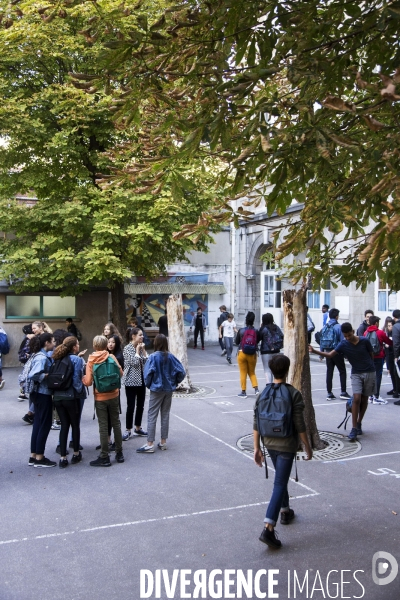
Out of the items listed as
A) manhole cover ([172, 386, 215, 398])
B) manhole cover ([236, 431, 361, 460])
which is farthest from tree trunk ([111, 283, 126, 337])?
manhole cover ([236, 431, 361, 460])

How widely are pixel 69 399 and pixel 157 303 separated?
1874 cm

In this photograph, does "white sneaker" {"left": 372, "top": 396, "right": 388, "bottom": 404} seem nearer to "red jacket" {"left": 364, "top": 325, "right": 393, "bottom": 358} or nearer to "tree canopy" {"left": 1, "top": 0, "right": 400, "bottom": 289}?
"red jacket" {"left": 364, "top": 325, "right": 393, "bottom": 358}

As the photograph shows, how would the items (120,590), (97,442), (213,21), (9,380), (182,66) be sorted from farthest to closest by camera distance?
(9,380) < (97,442) < (182,66) < (213,21) < (120,590)

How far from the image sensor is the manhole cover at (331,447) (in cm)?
844

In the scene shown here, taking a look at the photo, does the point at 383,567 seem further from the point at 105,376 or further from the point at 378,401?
the point at 378,401

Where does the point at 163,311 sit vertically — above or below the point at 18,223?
below

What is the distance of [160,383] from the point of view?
8719mm

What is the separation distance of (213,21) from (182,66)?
541 mm

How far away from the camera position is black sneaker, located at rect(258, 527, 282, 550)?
5.33m

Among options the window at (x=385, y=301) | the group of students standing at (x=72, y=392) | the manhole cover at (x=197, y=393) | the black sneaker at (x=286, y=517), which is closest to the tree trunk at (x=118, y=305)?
the manhole cover at (x=197, y=393)

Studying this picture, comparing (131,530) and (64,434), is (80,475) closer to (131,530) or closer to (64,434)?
(64,434)

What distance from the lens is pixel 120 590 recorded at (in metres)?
4.66

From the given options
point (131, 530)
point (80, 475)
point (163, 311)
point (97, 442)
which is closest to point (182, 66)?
point (131, 530)

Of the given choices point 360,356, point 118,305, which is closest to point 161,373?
point 360,356
